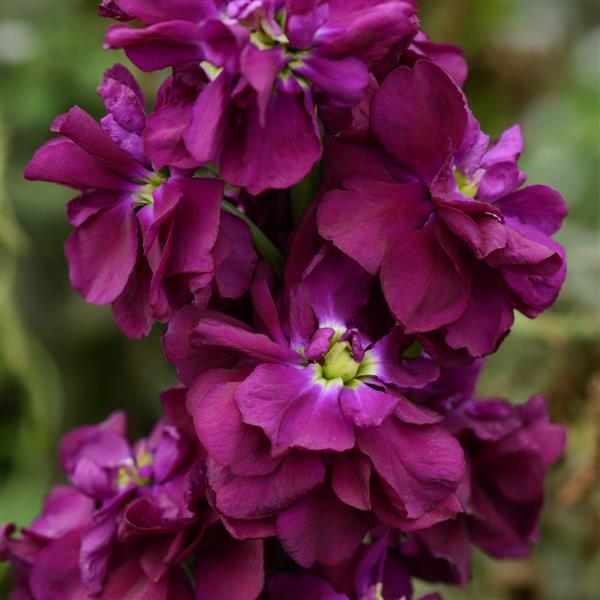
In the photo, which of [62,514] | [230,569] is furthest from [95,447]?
[230,569]

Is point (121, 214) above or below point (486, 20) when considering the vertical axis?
above

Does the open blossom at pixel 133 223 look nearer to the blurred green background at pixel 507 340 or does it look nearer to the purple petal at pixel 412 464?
the purple petal at pixel 412 464

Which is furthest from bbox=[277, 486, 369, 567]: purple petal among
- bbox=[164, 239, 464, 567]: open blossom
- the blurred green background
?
the blurred green background

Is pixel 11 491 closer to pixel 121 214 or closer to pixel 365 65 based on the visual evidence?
pixel 121 214

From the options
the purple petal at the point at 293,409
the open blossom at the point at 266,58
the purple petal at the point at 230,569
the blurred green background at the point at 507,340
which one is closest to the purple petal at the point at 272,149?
the open blossom at the point at 266,58

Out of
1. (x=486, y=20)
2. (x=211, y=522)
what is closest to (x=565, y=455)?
(x=211, y=522)
